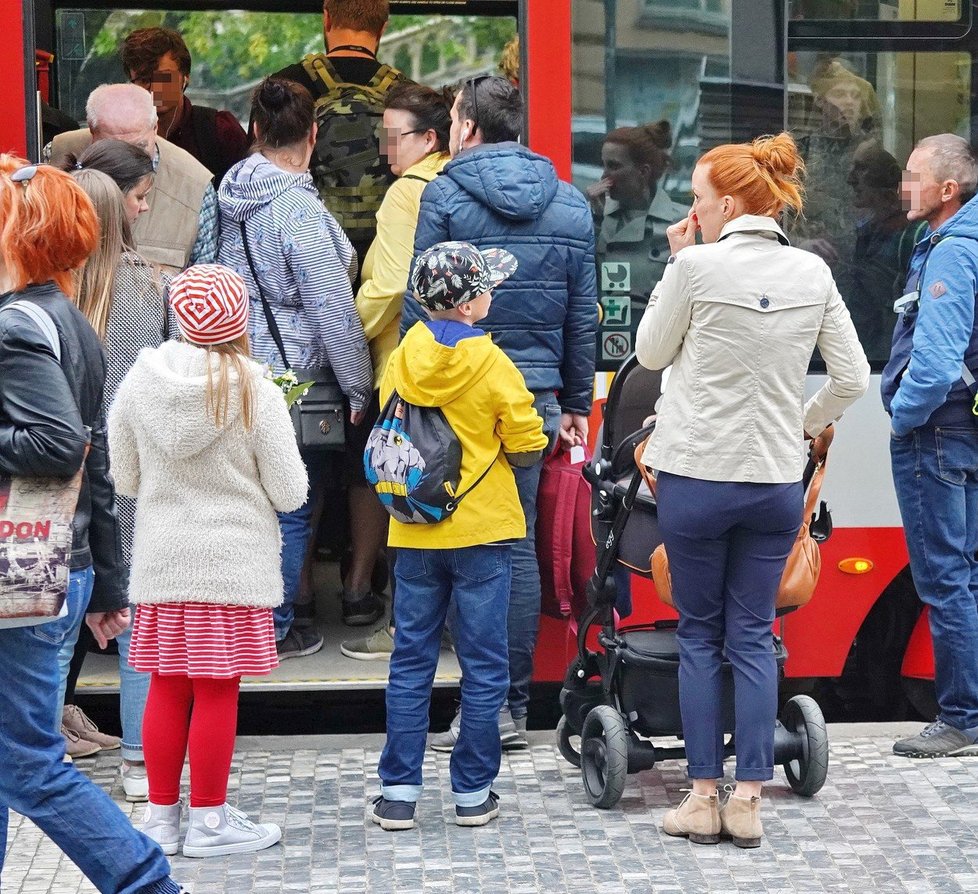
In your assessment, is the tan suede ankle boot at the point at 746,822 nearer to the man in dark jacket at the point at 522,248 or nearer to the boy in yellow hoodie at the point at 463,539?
the boy in yellow hoodie at the point at 463,539

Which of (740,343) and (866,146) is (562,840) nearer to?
(740,343)

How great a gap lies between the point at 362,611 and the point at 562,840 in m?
2.06

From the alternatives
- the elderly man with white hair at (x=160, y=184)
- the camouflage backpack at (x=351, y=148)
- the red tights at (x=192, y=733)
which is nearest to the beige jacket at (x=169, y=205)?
the elderly man with white hair at (x=160, y=184)

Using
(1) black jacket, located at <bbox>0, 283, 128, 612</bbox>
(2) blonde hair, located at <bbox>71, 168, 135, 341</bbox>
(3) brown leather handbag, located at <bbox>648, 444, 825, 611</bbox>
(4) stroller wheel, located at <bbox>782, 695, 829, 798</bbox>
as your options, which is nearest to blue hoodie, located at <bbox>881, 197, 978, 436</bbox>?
(3) brown leather handbag, located at <bbox>648, 444, 825, 611</bbox>

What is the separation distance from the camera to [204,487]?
13.9 ft

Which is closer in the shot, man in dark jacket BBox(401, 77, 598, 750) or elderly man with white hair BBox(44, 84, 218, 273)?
man in dark jacket BBox(401, 77, 598, 750)

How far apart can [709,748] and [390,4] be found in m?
3.98

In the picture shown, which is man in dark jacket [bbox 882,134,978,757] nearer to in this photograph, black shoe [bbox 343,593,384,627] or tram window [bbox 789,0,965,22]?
tram window [bbox 789,0,965,22]

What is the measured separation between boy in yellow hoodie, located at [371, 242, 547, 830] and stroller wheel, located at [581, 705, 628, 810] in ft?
1.02

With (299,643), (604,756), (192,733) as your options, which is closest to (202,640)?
(192,733)

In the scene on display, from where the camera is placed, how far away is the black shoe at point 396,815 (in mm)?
4621

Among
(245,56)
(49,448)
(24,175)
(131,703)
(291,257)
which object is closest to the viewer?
(49,448)

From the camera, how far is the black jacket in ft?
11.2

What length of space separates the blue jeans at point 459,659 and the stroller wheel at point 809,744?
0.89m
